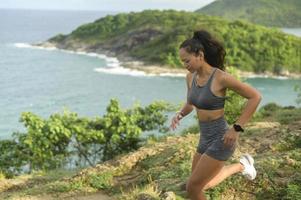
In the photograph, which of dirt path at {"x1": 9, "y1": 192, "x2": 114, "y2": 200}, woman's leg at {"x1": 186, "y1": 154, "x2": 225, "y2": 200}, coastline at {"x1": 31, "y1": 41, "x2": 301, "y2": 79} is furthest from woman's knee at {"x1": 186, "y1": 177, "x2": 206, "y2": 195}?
coastline at {"x1": 31, "y1": 41, "x2": 301, "y2": 79}

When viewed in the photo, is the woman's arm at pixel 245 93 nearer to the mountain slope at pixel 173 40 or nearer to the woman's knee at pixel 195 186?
the woman's knee at pixel 195 186

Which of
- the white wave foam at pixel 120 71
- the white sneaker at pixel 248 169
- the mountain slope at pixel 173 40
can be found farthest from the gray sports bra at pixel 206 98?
the white wave foam at pixel 120 71

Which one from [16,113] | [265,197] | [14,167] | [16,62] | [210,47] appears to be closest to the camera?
[210,47]

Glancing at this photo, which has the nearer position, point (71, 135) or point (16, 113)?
point (71, 135)

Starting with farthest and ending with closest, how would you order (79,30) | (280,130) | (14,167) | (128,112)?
1. (79,30)
2. (128,112)
3. (14,167)
4. (280,130)

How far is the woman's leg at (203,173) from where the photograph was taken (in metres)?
5.93

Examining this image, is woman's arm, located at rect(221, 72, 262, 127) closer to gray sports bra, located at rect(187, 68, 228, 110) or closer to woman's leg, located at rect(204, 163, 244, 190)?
gray sports bra, located at rect(187, 68, 228, 110)

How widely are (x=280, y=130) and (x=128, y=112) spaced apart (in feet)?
39.5

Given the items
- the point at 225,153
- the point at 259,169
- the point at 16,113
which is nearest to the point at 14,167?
the point at 259,169

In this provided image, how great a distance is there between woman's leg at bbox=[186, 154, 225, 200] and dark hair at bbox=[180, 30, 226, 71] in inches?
47.6

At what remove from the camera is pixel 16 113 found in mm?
56656

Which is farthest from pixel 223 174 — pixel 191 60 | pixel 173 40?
pixel 173 40

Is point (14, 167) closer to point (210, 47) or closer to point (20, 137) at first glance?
point (20, 137)

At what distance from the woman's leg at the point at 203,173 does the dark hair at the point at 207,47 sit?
3.97 feet
